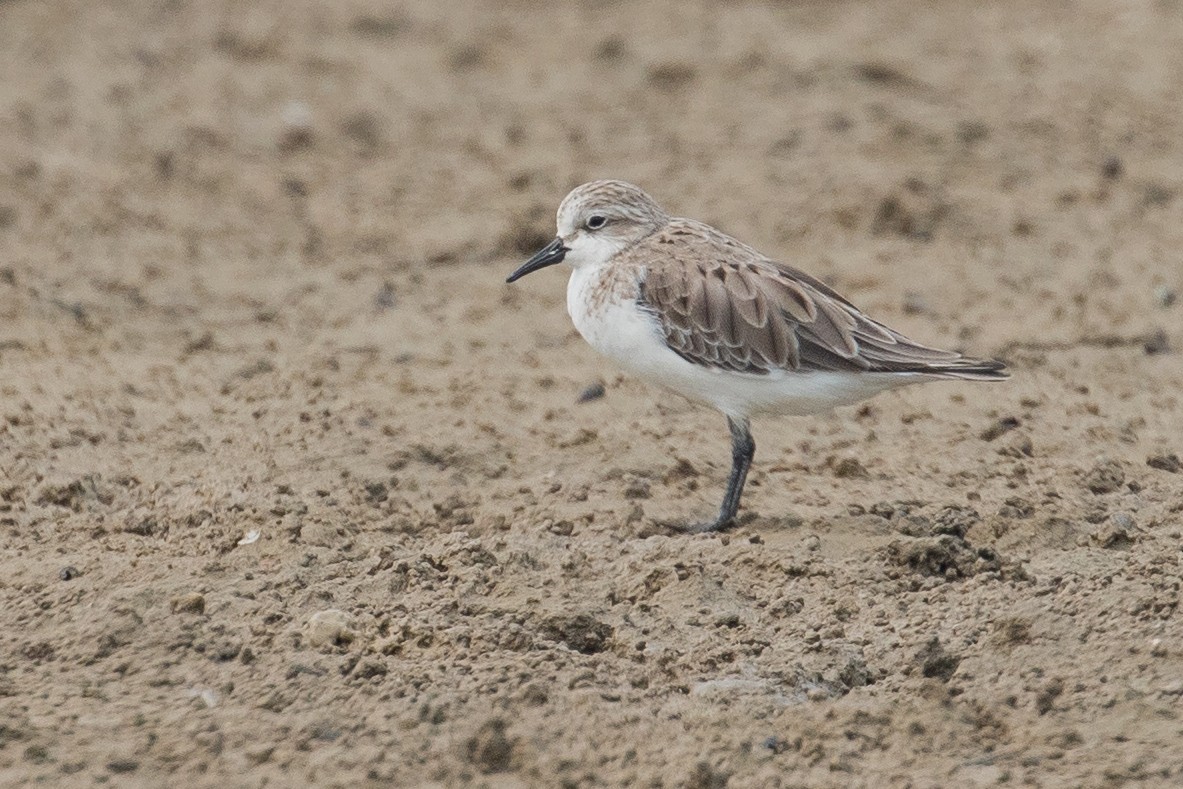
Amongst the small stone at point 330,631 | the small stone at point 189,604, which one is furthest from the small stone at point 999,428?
the small stone at point 189,604

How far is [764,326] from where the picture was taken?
21.8 feet

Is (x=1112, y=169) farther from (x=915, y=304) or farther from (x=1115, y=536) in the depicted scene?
(x=1115, y=536)

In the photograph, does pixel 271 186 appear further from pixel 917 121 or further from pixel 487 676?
pixel 487 676

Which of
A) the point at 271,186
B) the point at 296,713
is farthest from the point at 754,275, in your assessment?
the point at 271,186

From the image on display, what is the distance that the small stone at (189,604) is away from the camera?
18.0 ft

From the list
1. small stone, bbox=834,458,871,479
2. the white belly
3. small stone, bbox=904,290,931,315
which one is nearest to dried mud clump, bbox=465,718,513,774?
the white belly

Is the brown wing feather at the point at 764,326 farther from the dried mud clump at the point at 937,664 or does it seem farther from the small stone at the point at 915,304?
the small stone at the point at 915,304

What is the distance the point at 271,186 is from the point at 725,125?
291 centimetres

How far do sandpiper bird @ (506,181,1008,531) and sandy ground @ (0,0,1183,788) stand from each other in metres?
0.45

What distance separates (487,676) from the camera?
16.9 ft

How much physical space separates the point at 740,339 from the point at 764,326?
103 millimetres

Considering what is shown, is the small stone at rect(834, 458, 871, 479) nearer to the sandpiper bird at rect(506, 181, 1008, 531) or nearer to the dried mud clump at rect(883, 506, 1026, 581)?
the sandpiper bird at rect(506, 181, 1008, 531)

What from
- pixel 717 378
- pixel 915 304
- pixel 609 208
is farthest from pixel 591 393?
pixel 915 304

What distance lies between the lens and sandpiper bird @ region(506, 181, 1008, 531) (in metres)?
6.57
